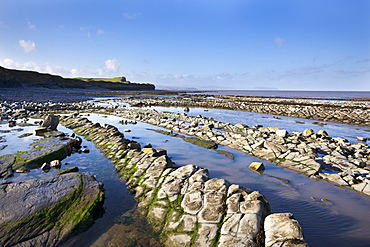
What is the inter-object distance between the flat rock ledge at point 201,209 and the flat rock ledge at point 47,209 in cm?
156

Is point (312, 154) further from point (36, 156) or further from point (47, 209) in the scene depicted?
point (36, 156)

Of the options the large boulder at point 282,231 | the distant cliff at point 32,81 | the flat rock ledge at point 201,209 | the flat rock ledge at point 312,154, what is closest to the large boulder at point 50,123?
the flat rock ledge at point 312,154

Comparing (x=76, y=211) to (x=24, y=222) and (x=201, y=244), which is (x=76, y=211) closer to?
(x=24, y=222)

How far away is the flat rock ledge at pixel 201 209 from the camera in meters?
4.74

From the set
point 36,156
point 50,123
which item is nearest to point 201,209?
point 36,156

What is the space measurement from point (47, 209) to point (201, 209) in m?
4.27

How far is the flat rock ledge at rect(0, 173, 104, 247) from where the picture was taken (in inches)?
197

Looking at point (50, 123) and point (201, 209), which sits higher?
point (50, 123)

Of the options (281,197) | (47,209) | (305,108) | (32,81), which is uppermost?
(32,81)

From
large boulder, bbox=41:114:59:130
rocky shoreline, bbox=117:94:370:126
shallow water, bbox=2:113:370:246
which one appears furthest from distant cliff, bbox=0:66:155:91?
shallow water, bbox=2:113:370:246

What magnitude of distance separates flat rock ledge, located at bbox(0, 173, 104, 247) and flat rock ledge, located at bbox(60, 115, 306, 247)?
5.12 ft

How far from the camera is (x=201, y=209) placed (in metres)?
5.81

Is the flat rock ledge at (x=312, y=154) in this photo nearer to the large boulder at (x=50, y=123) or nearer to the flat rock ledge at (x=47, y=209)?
the large boulder at (x=50, y=123)

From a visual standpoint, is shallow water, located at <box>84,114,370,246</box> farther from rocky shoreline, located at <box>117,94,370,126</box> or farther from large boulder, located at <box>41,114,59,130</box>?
rocky shoreline, located at <box>117,94,370,126</box>
